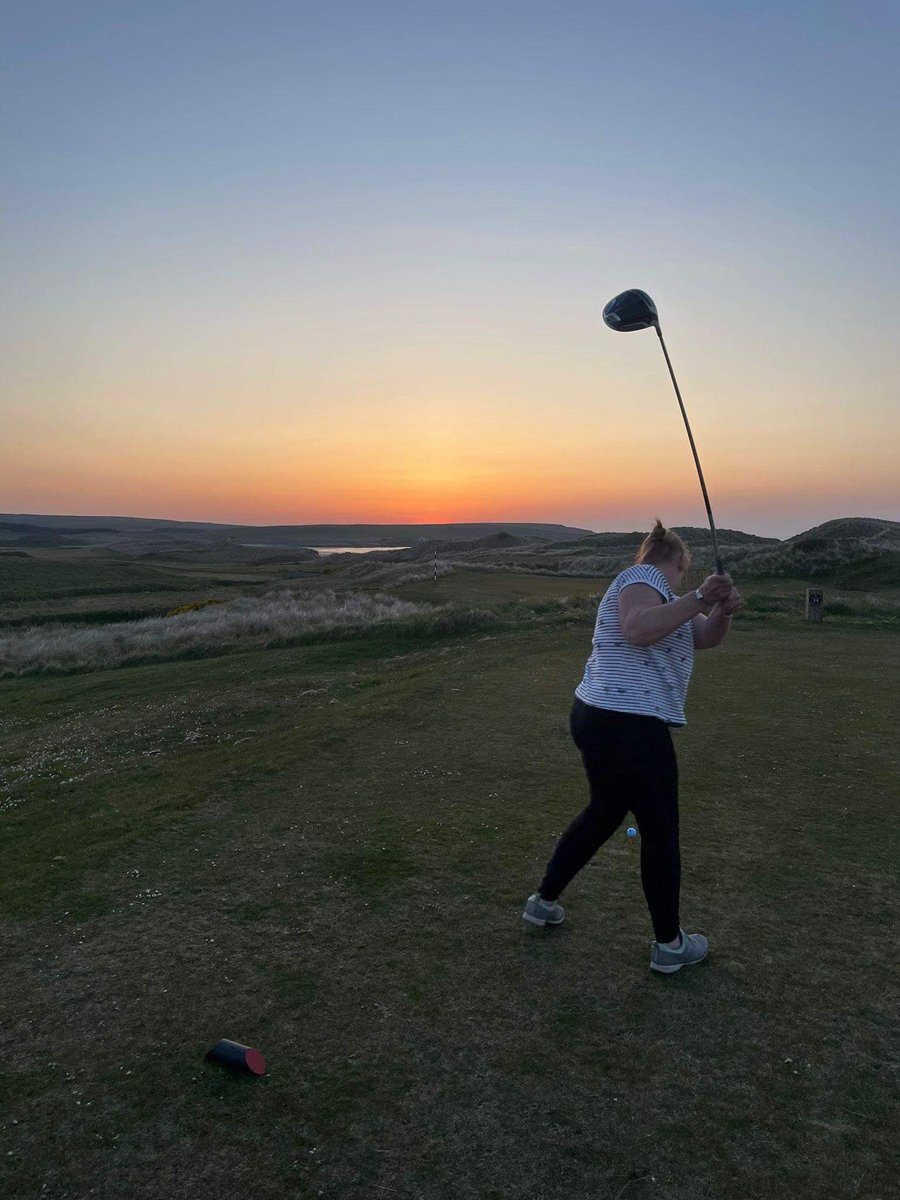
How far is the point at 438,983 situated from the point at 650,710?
1.87 meters

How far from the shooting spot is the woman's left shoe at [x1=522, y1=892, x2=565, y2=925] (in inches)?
207

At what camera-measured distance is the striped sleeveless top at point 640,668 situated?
4.74 metres

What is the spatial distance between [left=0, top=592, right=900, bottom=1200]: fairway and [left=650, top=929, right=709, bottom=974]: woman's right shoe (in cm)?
8

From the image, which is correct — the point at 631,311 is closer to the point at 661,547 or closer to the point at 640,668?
the point at 661,547

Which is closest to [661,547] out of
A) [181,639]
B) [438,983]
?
[438,983]

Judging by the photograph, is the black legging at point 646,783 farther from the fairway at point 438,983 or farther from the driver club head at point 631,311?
the driver club head at point 631,311

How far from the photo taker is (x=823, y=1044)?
4.06 m

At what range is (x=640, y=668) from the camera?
15.7ft

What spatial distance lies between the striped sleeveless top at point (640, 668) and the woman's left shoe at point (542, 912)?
1.34m

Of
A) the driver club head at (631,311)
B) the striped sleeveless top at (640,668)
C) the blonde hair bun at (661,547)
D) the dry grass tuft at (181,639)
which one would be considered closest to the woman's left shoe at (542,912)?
the striped sleeveless top at (640,668)

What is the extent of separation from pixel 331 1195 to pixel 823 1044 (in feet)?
7.84

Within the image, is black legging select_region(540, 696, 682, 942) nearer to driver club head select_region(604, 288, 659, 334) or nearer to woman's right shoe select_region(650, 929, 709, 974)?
woman's right shoe select_region(650, 929, 709, 974)

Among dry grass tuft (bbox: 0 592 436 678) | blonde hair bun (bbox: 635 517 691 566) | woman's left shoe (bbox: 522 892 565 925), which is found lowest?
dry grass tuft (bbox: 0 592 436 678)

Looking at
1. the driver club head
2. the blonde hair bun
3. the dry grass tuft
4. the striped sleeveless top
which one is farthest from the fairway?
the dry grass tuft
